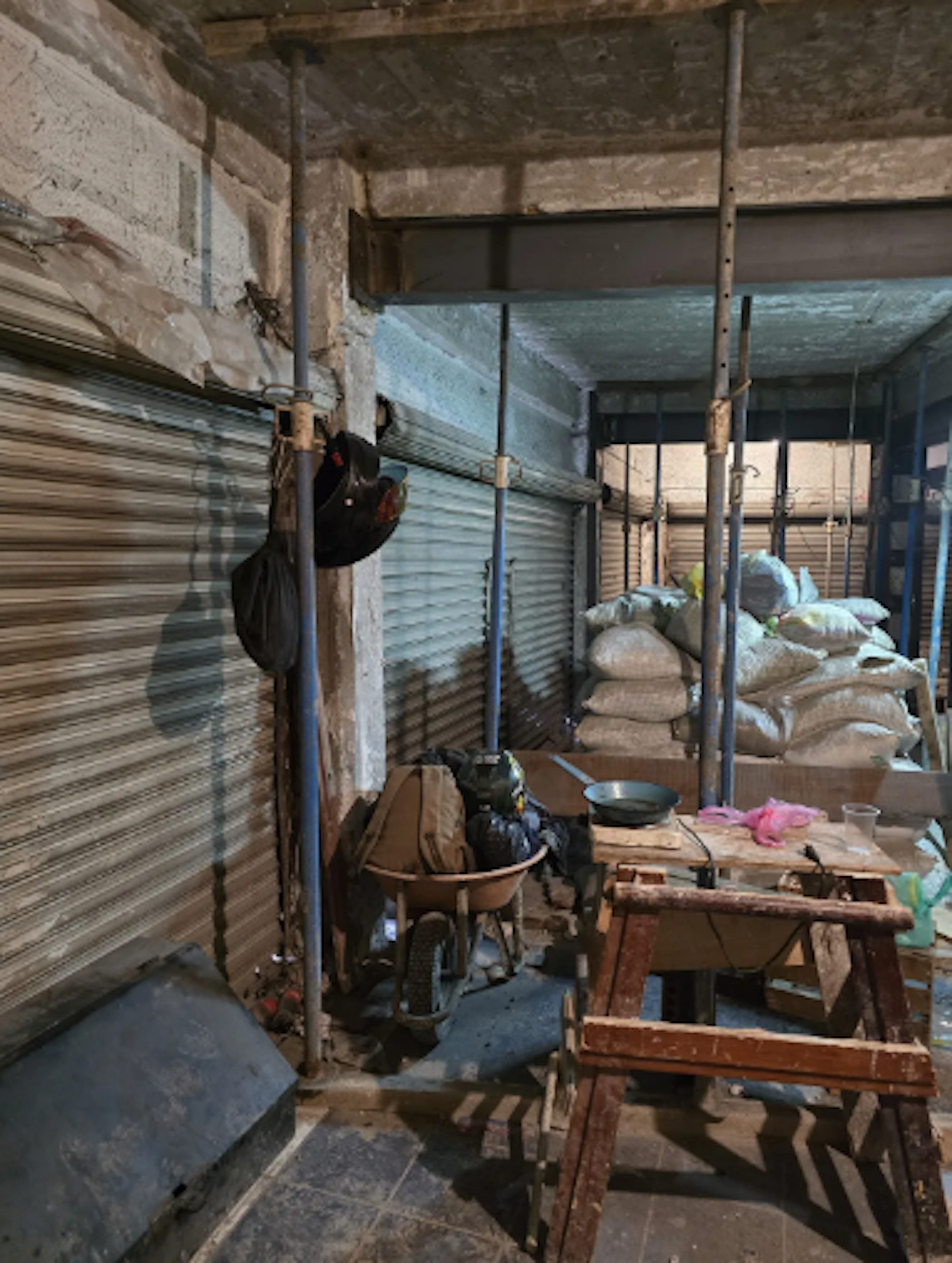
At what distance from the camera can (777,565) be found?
20.0ft

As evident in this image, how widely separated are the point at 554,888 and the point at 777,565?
2.88 meters

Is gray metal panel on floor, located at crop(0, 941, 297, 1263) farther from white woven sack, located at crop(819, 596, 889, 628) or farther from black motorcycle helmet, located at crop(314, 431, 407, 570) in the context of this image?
white woven sack, located at crop(819, 596, 889, 628)

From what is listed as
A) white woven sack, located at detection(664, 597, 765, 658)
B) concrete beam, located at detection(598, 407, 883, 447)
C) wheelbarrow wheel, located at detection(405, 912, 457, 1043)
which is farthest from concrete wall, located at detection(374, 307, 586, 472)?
wheelbarrow wheel, located at detection(405, 912, 457, 1043)

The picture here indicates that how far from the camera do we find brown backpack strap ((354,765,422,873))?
149 inches

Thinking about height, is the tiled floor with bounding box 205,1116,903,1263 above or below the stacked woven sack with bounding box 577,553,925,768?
below

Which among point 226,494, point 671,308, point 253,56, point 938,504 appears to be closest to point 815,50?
point 253,56

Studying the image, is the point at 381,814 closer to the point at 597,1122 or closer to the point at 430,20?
the point at 597,1122

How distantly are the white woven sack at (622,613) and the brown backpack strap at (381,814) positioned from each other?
107 inches

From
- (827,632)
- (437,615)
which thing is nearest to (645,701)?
(827,632)

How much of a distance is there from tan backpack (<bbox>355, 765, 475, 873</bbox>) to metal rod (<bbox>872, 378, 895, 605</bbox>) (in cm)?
615

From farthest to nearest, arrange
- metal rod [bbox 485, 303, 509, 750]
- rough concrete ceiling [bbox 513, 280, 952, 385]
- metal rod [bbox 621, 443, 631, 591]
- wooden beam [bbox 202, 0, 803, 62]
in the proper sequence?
metal rod [bbox 621, 443, 631, 591] → rough concrete ceiling [bbox 513, 280, 952, 385] → metal rod [bbox 485, 303, 509, 750] → wooden beam [bbox 202, 0, 803, 62]

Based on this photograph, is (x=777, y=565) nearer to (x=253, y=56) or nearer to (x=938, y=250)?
(x=938, y=250)

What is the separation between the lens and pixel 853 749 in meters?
5.17

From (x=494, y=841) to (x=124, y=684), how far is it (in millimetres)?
1734
